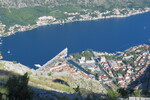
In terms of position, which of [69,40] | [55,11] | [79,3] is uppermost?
[79,3]

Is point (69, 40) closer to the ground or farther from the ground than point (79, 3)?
closer to the ground

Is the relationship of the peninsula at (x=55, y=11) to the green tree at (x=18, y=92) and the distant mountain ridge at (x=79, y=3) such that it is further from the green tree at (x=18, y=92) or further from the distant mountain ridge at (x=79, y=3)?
the green tree at (x=18, y=92)

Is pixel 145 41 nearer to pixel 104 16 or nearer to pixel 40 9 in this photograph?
pixel 104 16

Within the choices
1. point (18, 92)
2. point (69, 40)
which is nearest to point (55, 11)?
point (69, 40)

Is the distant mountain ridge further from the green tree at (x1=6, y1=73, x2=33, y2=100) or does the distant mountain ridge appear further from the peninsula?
the green tree at (x1=6, y1=73, x2=33, y2=100)

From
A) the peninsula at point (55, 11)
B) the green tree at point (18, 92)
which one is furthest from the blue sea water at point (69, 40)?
the green tree at point (18, 92)

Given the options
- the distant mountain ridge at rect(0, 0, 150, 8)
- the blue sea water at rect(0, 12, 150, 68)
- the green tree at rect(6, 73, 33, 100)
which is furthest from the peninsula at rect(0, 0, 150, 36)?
the green tree at rect(6, 73, 33, 100)

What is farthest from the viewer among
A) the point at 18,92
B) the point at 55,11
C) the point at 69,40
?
the point at 55,11

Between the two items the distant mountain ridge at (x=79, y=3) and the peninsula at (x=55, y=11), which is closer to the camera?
the peninsula at (x=55, y=11)

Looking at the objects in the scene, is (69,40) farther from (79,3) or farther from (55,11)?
(79,3)
